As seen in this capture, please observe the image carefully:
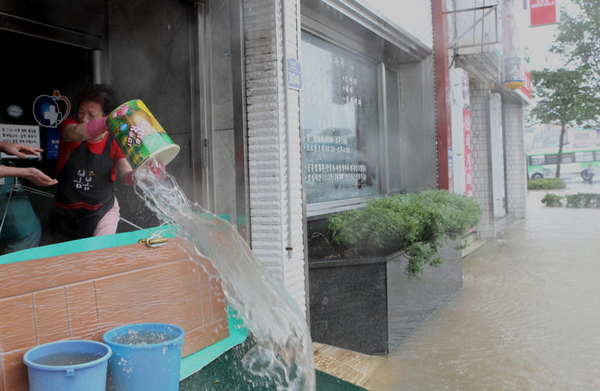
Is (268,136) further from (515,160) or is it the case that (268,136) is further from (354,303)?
(515,160)

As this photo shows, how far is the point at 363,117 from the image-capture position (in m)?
7.46

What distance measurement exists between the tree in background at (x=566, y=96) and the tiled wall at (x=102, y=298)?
1897cm

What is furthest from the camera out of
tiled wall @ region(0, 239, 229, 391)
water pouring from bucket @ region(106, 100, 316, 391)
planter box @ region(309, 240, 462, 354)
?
planter box @ region(309, 240, 462, 354)

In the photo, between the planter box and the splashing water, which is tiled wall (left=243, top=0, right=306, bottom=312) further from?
the planter box

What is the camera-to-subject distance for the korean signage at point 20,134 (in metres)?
4.04

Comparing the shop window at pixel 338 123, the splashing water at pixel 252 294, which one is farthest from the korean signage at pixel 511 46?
the splashing water at pixel 252 294

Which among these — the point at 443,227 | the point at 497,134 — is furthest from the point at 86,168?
the point at 497,134

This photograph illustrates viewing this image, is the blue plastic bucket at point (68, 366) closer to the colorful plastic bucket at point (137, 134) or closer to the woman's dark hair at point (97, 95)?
the colorful plastic bucket at point (137, 134)

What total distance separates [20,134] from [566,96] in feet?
64.2

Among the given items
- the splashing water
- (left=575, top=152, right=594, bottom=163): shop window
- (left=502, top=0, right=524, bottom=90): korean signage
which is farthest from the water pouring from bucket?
(left=575, top=152, right=594, bottom=163): shop window

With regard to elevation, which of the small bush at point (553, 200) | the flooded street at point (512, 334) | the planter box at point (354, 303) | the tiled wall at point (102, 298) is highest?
the small bush at point (553, 200)

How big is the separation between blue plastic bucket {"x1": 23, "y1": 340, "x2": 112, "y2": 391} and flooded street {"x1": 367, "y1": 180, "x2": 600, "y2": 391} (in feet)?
7.39

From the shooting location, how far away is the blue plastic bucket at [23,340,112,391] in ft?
7.48

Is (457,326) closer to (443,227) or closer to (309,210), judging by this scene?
(443,227)
